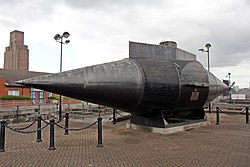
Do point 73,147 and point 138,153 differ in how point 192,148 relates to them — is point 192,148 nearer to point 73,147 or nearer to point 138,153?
point 138,153

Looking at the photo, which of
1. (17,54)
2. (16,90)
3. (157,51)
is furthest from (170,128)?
(17,54)

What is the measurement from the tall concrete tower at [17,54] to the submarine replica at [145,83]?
3482 inches

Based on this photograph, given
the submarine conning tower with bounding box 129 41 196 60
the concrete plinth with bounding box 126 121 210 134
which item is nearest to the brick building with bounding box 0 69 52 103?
the concrete plinth with bounding box 126 121 210 134

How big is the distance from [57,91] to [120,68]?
2373 mm

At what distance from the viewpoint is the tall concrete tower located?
89250 millimetres

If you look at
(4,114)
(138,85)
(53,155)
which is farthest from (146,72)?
(4,114)

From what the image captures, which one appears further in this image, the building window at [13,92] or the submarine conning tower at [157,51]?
the building window at [13,92]

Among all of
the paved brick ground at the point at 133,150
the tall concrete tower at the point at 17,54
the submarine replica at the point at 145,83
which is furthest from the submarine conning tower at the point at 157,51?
the tall concrete tower at the point at 17,54

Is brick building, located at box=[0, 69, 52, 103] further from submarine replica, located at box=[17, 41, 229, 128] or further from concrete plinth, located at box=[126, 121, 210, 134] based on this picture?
submarine replica, located at box=[17, 41, 229, 128]

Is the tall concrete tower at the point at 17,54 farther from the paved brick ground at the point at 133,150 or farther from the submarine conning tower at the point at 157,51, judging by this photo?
the submarine conning tower at the point at 157,51

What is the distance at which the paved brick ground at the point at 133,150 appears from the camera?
583 cm

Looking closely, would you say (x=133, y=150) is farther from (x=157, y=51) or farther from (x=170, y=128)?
(x=157, y=51)

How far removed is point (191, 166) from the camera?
18.1ft

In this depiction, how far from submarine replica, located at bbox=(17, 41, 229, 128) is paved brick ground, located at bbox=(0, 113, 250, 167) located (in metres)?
1.26
